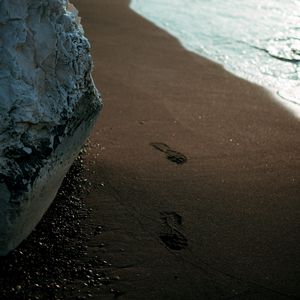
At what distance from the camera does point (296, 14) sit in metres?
8.56

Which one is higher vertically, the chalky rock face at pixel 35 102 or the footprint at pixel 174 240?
the chalky rock face at pixel 35 102

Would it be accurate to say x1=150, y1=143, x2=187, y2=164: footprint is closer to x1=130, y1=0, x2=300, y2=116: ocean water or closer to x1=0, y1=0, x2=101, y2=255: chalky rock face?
x1=0, y1=0, x2=101, y2=255: chalky rock face

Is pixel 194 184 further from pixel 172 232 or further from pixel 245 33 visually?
pixel 245 33

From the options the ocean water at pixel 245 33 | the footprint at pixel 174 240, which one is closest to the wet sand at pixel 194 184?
the footprint at pixel 174 240

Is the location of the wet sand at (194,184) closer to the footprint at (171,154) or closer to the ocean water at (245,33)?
the footprint at (171,154)

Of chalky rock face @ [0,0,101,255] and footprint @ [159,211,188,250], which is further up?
chalky rock face @ [0,0,101,255]

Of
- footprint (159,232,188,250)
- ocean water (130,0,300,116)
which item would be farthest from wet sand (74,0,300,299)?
ocean water (130,0,300,116)

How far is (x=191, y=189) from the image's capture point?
3326 mm

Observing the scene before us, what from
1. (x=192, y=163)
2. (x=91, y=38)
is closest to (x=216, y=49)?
(x=91, y=38)

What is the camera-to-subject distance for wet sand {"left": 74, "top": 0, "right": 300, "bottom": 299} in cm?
262

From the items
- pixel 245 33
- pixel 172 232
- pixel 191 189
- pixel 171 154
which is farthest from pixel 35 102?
pixel 245 33

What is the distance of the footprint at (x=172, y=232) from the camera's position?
281 cm

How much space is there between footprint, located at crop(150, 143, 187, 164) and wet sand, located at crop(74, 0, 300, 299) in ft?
0.05

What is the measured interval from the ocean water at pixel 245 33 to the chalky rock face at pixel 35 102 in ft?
9.72
